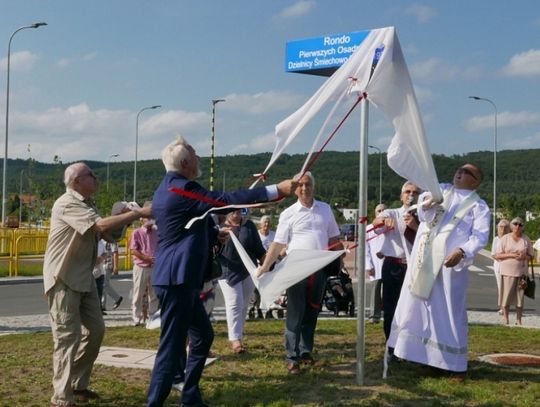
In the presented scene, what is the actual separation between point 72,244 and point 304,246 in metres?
2.49

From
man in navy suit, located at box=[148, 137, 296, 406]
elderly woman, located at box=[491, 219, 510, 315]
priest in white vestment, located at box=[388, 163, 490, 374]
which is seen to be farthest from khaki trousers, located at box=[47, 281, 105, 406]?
elderly woman, located at box=[491, 219, 510, 315]

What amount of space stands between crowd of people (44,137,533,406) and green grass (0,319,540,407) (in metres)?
0.24

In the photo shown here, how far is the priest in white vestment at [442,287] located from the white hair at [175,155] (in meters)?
2.39

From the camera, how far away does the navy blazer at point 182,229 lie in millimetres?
5309

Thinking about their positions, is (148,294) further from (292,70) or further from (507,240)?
(292,70)

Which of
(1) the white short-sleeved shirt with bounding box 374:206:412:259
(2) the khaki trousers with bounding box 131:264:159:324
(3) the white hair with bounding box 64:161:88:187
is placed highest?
(3) the white hair with bounding box 64:161:88:187

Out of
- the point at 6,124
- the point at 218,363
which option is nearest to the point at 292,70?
the point at 218,363

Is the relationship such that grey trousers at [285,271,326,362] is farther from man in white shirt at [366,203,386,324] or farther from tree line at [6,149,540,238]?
man in white shirt at [366,203,386,324]

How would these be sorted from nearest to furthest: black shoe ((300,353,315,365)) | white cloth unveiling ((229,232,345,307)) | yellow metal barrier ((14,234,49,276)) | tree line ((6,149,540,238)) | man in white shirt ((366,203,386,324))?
white cloth unveiling ((229,232,345,307)) → black shoe ((300,353,315,365)) → man in white shirt ((366,203,386,324)) → yellow metal barrier ((14,234,49,276)) → tree line ((6,149,540,238))

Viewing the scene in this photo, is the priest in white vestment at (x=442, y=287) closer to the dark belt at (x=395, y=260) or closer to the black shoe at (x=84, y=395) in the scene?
the dark belt at (x=395, y=260)

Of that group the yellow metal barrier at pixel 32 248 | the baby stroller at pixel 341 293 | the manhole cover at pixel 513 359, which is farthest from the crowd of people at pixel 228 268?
the yellow metal barrier at pixel 32 248

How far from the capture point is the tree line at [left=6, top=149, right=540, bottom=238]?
46.0m

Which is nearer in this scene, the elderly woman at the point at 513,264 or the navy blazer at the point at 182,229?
the navy blazer at the point at 182,229

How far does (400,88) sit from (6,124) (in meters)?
25.0
